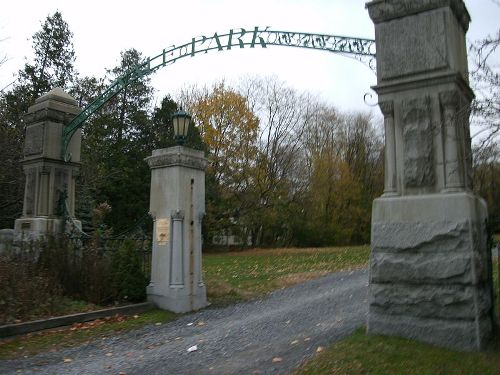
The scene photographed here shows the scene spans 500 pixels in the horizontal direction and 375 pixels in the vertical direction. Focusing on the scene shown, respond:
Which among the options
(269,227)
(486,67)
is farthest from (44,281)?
(269,227)

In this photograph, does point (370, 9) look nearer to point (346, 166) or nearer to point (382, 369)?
point (382, 369)

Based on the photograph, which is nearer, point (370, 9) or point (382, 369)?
point (382, 369)

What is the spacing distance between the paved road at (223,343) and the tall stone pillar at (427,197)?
3.86 feet

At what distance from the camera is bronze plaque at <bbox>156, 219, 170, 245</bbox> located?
8867 mm

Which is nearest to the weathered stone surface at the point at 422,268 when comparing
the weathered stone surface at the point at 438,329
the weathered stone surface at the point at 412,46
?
the weathered stone surface at the point at 438,329

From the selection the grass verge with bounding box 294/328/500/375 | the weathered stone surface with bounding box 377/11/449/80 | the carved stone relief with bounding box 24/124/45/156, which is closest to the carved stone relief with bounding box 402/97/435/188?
the weathered stone surface with bounding box 377/11/449/80

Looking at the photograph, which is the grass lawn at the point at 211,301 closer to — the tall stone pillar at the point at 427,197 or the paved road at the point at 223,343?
the paved road at the point at 223,343

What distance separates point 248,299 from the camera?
9.80m

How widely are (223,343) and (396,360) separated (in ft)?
8.13

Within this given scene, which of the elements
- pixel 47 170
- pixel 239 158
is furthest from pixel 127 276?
pixel 239 158

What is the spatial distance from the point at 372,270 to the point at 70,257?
6330 millimetres

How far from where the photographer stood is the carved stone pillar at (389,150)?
17.8 ft

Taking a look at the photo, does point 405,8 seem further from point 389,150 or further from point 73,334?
point 73,334

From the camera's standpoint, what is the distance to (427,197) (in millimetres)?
5137
